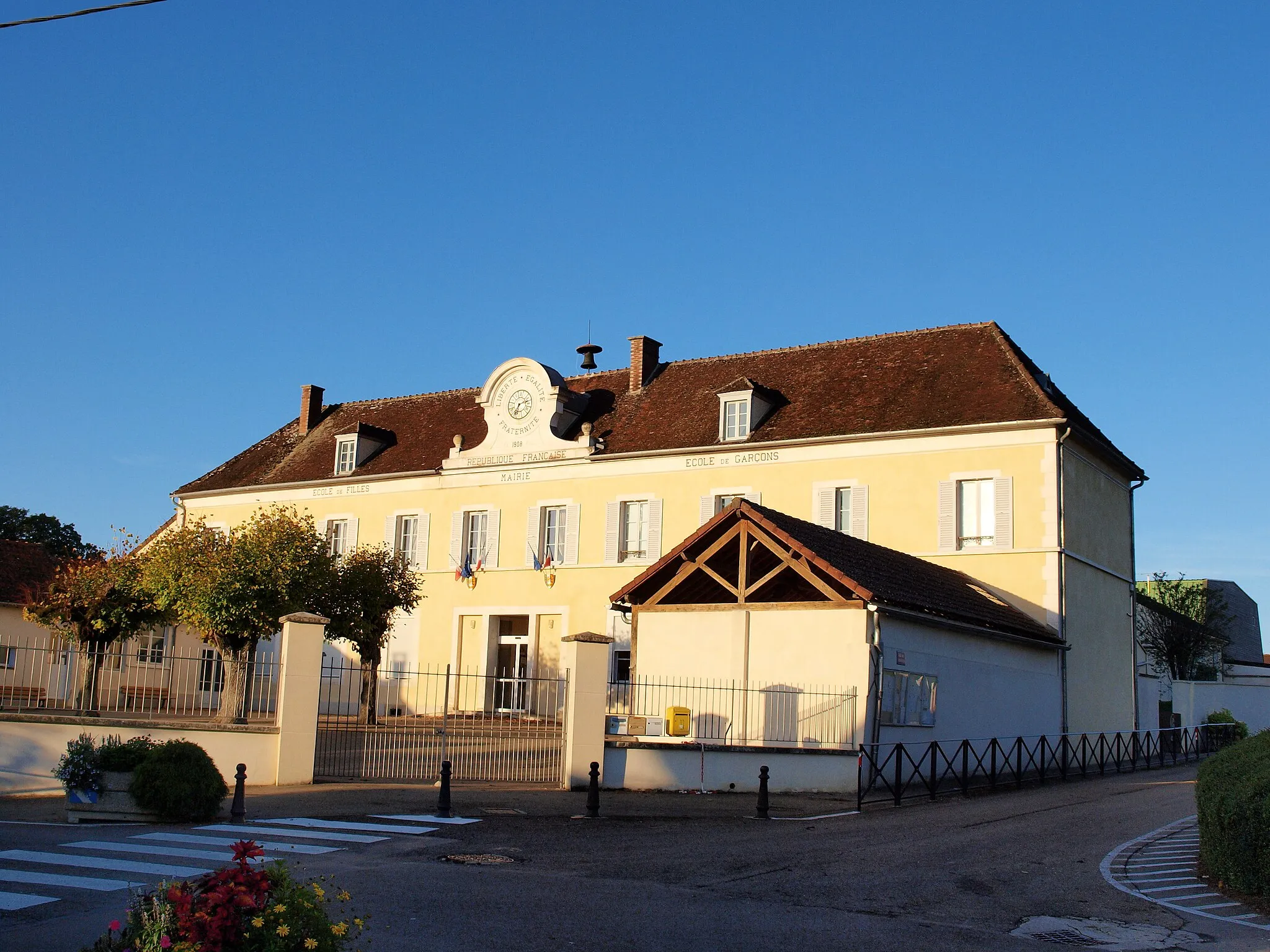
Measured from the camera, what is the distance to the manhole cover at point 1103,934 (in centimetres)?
809

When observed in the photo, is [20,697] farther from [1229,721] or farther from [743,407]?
[1229,721]

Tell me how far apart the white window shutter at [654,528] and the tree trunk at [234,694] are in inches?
422

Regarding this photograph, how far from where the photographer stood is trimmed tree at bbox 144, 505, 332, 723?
22938mm

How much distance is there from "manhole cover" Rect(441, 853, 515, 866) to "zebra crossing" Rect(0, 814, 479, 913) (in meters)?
0.95

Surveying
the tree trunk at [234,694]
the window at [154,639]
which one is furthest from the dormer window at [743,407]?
the window at [154,639]

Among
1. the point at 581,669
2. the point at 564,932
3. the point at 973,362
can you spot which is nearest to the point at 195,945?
the point at 564,932

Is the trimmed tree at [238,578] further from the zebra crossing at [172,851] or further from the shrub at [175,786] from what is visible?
the zebra crossing at [172,851]

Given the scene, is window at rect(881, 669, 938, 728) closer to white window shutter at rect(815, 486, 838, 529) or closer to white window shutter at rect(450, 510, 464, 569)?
white window shutter at rect(815, 486, 838, 529)

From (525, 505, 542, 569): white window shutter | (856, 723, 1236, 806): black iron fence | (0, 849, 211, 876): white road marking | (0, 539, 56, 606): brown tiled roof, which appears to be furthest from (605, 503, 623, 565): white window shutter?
(0, 849, 211, 876): white road marking

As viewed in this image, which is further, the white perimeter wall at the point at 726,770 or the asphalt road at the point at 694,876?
the white perimeter wall at the point at 726,770

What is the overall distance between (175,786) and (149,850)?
2072 mm

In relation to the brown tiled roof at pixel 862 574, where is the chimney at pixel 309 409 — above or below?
above

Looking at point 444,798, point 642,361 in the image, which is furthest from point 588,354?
point 444,798

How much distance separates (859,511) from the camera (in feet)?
92.0
